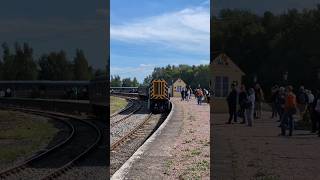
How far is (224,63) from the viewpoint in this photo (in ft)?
19.8

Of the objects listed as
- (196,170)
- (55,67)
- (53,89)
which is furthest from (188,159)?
(55,67)

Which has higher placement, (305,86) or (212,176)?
(305,86)

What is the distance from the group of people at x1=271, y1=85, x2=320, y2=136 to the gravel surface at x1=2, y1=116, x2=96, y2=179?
238 cm

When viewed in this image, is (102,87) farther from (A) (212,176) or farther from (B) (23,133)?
(A) (212,176)

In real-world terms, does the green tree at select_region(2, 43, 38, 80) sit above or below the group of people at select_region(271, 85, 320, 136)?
above

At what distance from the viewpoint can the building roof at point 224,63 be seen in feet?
19.7

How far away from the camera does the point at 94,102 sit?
6629 mm

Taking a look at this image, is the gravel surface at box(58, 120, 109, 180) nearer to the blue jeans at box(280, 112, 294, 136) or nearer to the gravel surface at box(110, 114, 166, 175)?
the blue jeans at box(280, 112, 294, 136)

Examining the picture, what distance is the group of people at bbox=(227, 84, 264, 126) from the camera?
6098 mm

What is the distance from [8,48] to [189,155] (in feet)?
22.1

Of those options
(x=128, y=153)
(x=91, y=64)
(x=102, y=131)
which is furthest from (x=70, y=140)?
(x=128, y=153)

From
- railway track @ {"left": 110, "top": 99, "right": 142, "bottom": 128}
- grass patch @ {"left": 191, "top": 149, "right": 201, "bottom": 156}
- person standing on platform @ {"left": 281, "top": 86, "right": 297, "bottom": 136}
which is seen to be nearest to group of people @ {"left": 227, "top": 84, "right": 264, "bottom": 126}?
person standing on platform @ {"left": 281, "top": 86, "right": 297, "bottom": 136}

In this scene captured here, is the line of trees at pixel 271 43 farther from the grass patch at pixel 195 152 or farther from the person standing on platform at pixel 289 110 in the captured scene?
the grass patch at pixel 195 152

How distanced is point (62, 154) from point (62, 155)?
13 mm
